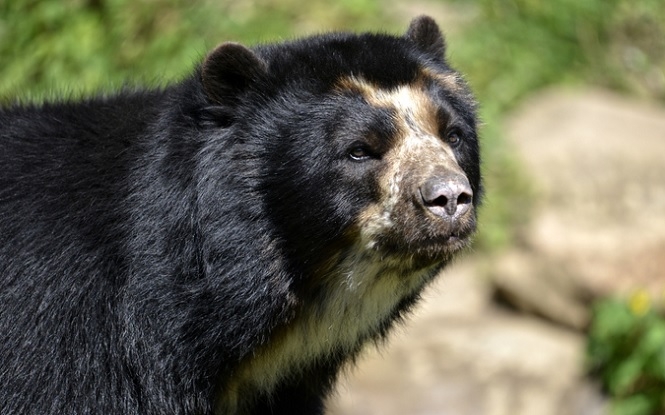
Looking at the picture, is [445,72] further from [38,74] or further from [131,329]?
[38,74]

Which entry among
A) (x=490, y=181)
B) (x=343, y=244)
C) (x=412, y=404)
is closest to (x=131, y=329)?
(x=343, y=244)

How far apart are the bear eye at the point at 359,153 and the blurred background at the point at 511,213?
3329 mm

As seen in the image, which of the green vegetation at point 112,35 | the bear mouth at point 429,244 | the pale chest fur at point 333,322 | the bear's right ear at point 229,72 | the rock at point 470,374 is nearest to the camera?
the bear mouth at point 429,244

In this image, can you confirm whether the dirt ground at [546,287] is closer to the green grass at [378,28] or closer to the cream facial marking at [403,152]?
the green grass at [378,28]

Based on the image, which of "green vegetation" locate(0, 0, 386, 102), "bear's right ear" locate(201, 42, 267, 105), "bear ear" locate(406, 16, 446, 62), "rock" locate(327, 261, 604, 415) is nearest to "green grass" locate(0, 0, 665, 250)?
"green vegetation" locate(0, 0, 386, 102)

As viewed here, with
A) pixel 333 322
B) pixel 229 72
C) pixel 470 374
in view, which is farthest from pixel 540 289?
pixel 229 72

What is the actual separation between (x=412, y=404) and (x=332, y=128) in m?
4.89

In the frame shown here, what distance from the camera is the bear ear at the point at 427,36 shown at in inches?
206

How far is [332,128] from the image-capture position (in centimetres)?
462

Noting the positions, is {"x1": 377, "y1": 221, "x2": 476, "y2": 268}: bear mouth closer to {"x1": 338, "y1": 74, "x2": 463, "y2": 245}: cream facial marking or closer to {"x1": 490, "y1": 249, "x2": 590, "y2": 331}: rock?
{"x1": 338, "y1": 74, "x2": 463, "y2": 245}: cream facial marking

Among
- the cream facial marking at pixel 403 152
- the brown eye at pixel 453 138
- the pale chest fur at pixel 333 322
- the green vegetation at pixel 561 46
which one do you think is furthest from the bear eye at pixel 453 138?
the green vegetation at pixel 561 46

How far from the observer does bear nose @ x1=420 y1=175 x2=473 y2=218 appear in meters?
4.43

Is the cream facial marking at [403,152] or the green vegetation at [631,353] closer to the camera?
the cream facial marking at [403,152]

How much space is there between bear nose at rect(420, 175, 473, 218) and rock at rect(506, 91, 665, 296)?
18.6ft
